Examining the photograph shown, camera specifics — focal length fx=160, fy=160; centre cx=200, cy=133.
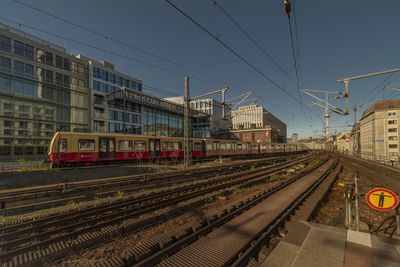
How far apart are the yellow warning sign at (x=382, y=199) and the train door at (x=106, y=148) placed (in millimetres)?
17062

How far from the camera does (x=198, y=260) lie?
137 inches

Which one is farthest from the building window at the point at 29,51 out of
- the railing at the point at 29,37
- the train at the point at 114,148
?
the train at the point at 114,148

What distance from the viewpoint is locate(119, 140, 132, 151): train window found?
16016mm

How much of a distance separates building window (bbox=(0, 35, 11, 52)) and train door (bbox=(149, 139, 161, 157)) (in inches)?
1056

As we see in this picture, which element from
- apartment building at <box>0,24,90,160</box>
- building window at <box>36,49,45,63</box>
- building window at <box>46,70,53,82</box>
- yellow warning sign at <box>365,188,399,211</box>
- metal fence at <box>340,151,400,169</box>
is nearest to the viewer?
yellow warning sign at <box>365,188,399,211</box>

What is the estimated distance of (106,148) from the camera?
49.6ft

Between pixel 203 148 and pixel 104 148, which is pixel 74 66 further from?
pixel 203 148

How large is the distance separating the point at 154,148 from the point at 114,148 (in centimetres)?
415

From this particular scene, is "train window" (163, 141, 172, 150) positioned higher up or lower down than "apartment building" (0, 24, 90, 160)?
lower down

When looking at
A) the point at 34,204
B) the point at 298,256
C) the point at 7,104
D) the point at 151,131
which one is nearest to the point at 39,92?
the point at 7,104

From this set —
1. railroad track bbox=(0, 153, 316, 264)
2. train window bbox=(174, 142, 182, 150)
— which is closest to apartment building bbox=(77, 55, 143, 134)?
train window bbox=(174, 142, 182, 150)

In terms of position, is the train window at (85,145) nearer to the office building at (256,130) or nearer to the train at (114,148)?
the train at (114,148)

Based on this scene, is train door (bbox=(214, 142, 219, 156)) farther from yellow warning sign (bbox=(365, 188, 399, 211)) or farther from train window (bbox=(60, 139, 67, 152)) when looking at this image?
yellow warning sign (bbox=(365, 188, 399, 211))

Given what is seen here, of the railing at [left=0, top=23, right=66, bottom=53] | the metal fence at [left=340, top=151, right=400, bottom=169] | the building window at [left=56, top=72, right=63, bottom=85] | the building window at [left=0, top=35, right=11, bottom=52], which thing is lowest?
the metal fence at [left=340, top=151, right=400, bottom=169]
